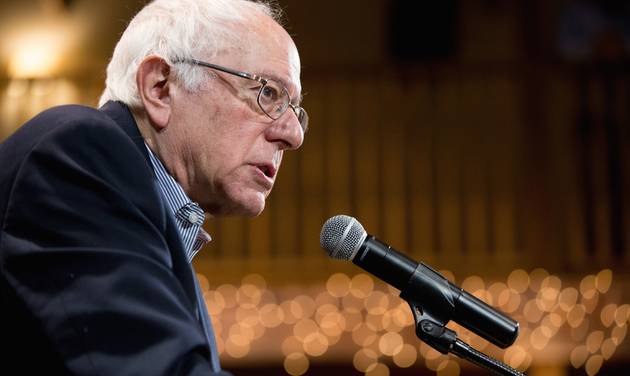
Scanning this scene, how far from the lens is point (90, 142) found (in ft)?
4.05

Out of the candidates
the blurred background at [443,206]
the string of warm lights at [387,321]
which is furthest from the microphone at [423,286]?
the string of warm lights at [387,321]

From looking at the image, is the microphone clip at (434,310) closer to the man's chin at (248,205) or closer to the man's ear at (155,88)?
the man's chin at (248,205)

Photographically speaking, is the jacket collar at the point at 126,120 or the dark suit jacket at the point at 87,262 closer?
the dark suit jacket at the point at 87,262

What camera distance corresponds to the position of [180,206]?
1.66 m

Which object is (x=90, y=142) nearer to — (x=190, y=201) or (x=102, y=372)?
(x=102, y=372)

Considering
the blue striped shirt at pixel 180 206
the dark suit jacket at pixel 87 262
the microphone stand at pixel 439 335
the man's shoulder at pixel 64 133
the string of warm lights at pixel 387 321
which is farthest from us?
the string of warm lights at pixel 387 321

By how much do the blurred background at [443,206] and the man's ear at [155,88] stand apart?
2.90 metres

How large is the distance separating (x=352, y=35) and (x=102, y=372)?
4639 millimetres

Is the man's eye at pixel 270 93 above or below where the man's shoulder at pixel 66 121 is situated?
below

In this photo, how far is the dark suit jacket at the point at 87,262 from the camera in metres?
1.10

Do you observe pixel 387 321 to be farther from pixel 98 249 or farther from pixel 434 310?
pixel 98 249

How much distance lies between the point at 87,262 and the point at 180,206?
1.77 ft

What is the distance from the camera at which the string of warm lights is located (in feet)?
14.8

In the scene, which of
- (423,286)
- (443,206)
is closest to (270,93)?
(423,286)
